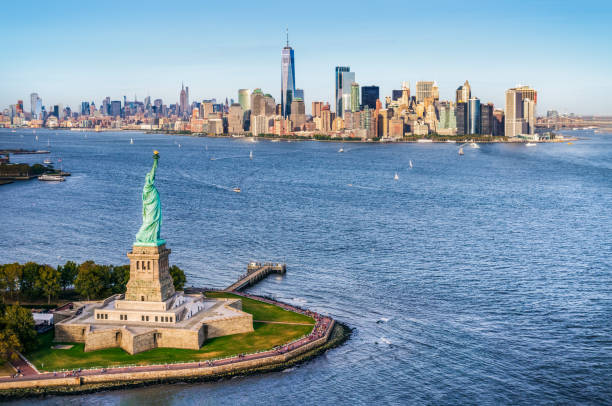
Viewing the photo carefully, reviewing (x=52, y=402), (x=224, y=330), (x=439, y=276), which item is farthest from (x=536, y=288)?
(x=52, y=402)

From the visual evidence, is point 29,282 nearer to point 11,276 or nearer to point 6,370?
point 11,276

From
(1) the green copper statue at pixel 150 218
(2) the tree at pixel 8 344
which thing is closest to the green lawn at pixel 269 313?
(1) the green copper statue at pixel 150 218

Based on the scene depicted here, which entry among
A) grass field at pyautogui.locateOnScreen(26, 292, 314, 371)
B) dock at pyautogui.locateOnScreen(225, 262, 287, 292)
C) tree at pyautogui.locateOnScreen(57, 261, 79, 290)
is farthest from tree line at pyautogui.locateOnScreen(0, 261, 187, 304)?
grass field at pyautogui.locateOnScreen(26, 292, 314, 371)

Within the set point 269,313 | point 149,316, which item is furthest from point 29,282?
point 269,313

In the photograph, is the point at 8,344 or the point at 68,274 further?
the point at 68,274

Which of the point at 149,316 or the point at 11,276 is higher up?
the point at 11,276

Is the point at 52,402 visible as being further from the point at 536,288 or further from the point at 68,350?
the point at 536,288
